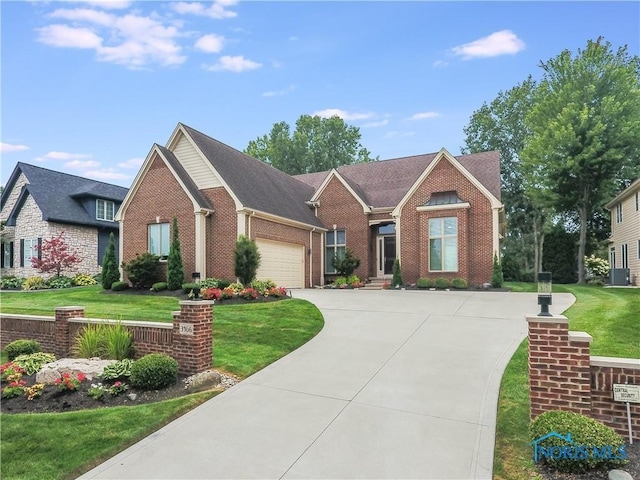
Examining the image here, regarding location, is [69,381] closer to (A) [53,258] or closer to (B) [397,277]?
(B) [397,277]

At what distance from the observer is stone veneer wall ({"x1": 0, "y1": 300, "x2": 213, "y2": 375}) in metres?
6.87

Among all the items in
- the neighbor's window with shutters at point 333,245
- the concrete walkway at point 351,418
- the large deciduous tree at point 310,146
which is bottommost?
the concrete walkway at point 351,418

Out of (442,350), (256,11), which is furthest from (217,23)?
(442,350)

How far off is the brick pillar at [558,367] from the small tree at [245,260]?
473 inches

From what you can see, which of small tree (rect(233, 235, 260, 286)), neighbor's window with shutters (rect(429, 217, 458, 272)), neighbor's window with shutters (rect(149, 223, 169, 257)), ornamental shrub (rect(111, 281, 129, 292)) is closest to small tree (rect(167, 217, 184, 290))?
neighbor's window with shutters (rect(149, 223, 169, 257))

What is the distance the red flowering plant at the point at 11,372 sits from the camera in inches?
263

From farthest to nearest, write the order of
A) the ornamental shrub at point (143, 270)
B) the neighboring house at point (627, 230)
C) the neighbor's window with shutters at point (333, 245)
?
the neighbor's window with shutters at point (333, 245) → the neighboring house at point (627, 230) → the ornamental shrub at point (143, 270)

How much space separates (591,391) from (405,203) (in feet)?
52.7

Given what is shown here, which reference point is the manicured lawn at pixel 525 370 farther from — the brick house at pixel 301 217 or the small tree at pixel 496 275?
the brick house at pixel 301 217

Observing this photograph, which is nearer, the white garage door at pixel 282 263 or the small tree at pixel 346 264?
the white garage door at pixel 282 263

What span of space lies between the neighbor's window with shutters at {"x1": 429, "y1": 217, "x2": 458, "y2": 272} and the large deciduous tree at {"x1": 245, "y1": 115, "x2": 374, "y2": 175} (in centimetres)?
2705

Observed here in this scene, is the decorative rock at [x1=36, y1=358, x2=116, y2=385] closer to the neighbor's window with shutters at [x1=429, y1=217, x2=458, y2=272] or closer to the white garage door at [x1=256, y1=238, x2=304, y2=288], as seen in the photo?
the white garage door at [x1=256, y1=238, x2=304, y2=288]

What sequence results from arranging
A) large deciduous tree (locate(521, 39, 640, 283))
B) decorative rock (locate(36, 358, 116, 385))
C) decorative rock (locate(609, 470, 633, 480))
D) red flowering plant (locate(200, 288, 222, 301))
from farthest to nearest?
large deciduous tree (locate(521, 39, 640, 283)) → red flowering plant (locate(200, 288, 222, 301)) → decorative rock (locate(36, 358, 116, 385)) → decorative rock (locate(609, 470, 633, 480))

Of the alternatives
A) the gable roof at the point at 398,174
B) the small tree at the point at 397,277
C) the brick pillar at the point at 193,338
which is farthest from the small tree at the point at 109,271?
the gable roof at the point at 398,174
